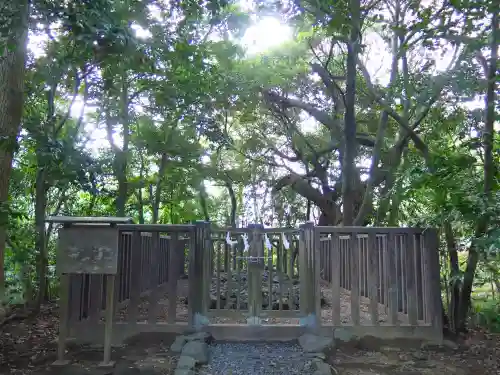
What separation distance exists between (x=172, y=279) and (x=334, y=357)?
83.3 inches

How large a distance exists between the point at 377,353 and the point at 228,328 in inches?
70.3

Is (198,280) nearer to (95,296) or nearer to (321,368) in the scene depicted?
(95,296)

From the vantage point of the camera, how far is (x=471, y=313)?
5.72 meters

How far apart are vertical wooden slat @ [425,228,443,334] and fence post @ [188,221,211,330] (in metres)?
2.75

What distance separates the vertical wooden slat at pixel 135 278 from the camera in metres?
5.02

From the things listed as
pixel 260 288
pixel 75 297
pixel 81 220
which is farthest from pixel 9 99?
pixel 260 288

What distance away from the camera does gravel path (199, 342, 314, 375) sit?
4.14 meters

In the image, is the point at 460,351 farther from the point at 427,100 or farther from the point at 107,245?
the point at 107,245

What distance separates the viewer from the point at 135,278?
515cm

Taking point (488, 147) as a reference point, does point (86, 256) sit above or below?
below

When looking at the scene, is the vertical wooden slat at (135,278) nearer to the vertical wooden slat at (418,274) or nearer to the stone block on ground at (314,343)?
the stone block on ground at (314,343)

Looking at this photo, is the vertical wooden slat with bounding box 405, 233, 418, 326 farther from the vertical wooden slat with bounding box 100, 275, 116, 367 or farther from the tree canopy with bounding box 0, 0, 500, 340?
the vertical wooden slat with bounding box 100, 275, 116, 367

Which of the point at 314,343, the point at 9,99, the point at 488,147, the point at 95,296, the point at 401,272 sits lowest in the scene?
the point at 314,343

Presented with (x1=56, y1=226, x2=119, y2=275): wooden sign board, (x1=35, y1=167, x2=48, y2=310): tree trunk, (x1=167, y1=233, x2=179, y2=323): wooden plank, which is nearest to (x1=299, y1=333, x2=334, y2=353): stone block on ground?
(x1=167, y1=233, x2=179, y2=323): wooden plank
